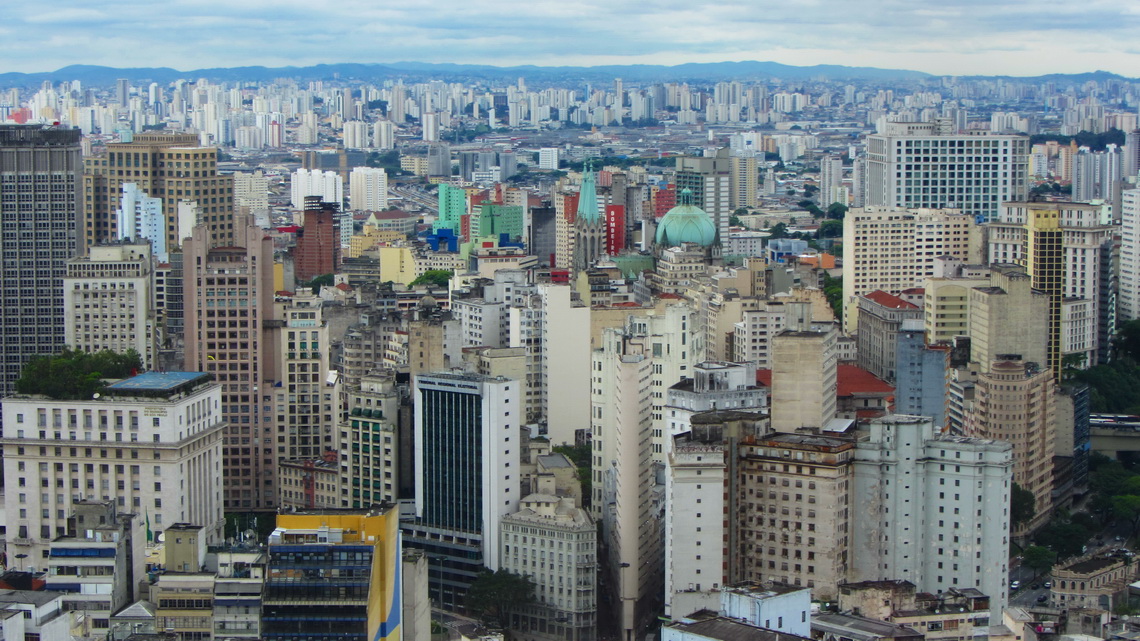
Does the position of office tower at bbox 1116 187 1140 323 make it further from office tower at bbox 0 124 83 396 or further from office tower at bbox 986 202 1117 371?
office tower at bbox 0 124 83 396

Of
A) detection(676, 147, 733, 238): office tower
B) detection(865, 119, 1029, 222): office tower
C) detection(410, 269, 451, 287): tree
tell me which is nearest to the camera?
detection(410, 269, 451, 287): tree

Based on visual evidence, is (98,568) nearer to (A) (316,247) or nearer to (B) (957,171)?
(B) (957,171)

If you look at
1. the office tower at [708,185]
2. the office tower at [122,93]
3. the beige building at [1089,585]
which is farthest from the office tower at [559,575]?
the office tower at [122,93]

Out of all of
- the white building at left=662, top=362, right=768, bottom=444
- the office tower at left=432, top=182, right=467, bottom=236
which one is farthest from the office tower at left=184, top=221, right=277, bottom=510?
the office tower at left=432, top=182, right=467, bottom=236

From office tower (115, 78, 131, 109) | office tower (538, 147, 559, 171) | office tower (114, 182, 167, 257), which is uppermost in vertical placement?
office tower (115, 78, 131, 109)

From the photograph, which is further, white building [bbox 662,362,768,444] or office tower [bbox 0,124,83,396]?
office tower [bbox 0,124,83,396]

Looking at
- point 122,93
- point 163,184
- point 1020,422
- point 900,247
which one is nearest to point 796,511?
point 1020,422

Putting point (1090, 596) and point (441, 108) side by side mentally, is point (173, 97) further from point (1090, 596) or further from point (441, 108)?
point (1090, 596)

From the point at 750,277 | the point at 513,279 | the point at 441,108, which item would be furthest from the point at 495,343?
the point at 441,108
